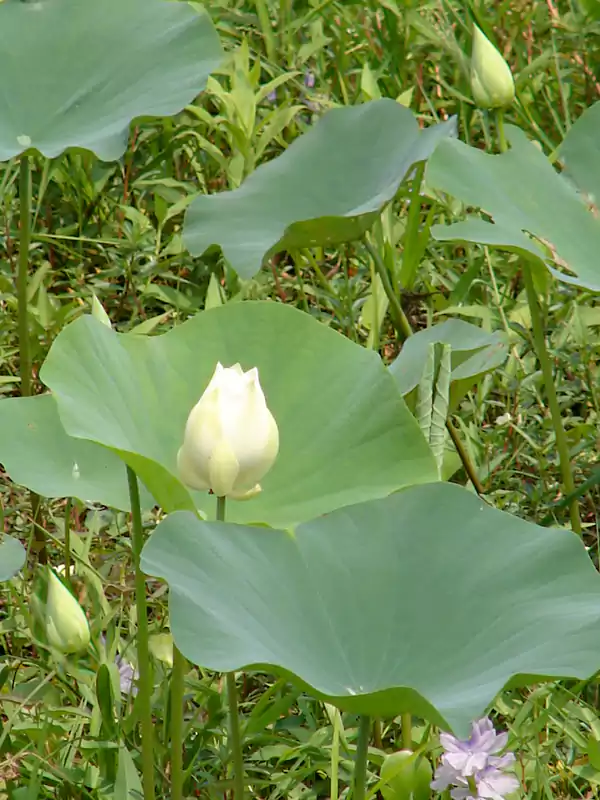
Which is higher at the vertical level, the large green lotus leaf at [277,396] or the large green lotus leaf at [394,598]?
the large green lotus leaf at [277,396]

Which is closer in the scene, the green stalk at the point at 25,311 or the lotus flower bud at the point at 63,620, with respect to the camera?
the lotus flower bud at the point at 63,620

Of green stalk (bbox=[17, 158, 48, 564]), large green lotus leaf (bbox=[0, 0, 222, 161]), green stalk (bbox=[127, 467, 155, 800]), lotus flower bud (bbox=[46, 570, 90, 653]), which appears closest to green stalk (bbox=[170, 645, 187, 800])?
green stalk (bbox=[127, 467, 155, 800])

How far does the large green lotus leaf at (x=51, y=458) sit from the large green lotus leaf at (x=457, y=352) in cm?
36

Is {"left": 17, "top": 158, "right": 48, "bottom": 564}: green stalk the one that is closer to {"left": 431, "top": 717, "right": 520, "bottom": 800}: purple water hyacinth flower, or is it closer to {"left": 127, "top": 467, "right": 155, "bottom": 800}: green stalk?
{"left": 127, "top": 467, "right": 155, "bottom": 800}: green stalk

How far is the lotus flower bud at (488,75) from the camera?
2.02m

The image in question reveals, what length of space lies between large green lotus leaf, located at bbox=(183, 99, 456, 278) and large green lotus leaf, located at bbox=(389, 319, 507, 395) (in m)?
0.17

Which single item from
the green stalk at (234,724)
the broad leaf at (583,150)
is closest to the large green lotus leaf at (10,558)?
the green stalk at (234,724)

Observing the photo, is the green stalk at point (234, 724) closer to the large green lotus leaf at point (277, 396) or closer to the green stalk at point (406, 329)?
the large green lotus leaf at point (277, 396)

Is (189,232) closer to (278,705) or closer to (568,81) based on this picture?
(278,705)

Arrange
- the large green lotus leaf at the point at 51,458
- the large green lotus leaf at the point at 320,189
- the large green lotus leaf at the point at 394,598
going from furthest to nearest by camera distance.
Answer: the large green lotus leaf at the point at 320,189 < the large green lotus leaf at the point at 51,458 < the large green lotus leaf at the point at 394,598

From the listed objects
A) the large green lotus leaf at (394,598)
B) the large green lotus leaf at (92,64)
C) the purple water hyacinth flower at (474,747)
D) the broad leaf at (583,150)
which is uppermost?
the large green lotus leaf at (92,64)

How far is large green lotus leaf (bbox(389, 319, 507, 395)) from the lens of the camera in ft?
5.11

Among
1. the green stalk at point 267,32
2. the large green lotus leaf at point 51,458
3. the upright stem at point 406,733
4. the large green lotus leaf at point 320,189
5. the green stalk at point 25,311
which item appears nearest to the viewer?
the large green lotus leaf at point 51,458

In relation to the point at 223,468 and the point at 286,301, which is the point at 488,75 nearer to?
the point at 286,301
